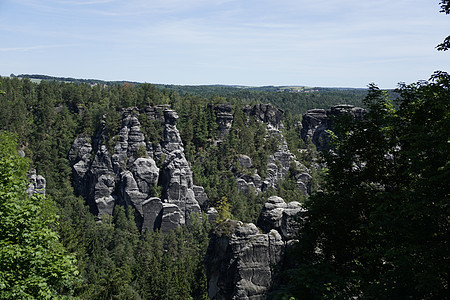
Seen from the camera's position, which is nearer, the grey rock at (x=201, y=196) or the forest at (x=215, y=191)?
the forest at (x=215, y=191)

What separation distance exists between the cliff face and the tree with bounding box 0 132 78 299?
69318 mm

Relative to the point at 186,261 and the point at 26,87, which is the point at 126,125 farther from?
the point at 26,87

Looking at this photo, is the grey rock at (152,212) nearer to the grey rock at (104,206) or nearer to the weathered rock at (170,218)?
the weathered rock at (170,218)

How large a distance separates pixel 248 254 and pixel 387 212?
17.1 meters

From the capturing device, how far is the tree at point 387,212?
924 cm

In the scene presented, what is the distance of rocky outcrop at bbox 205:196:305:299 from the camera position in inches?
1020

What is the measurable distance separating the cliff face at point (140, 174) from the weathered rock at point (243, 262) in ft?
177

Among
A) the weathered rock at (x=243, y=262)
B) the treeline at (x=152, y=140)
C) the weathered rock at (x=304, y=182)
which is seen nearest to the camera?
the weathered rock at (x=243, y=262)

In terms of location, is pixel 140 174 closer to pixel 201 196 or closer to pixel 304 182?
pixel 201 196

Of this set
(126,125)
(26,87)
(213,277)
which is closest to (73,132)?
(126,125)

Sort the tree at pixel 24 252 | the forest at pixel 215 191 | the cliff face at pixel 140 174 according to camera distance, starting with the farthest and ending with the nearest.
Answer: the cliff face at pixel 140 174 < the tree at pixel 24 252 < the forest at pixel 215 191

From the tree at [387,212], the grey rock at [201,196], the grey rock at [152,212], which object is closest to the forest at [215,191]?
the tree at [387,212]

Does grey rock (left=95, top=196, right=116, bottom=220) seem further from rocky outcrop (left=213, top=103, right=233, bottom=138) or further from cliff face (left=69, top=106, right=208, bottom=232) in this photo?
rocky outcrop (left=213, top=103, right=233, bottom=138)

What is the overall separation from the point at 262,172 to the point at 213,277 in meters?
72.2
